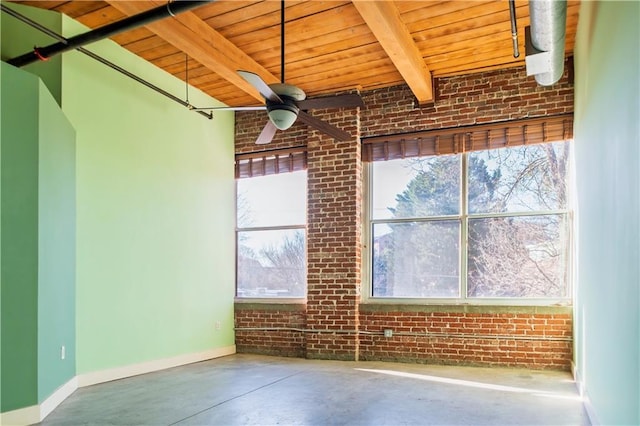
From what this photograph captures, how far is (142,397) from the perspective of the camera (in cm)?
437

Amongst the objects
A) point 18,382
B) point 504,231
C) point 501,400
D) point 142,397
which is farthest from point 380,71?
point 18,382

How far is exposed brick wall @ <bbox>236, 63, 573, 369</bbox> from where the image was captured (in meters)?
5.61

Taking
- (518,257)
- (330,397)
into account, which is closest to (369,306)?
(518,257)

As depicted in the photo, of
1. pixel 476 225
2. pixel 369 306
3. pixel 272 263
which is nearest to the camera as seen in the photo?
pixel 476 225

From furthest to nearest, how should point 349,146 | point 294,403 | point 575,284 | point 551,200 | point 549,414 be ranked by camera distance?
point 349,146
point 551,200
point 575,284
point 294,403
point 549,414

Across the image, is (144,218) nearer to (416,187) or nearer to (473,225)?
(416,187)

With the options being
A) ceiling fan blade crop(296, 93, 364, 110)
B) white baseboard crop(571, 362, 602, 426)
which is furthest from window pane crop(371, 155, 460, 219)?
ceiling fan blade crop(296, 93, 364, 110)

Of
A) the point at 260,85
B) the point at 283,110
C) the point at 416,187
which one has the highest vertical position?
the point at 260,85

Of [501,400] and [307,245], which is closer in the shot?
[501,400]

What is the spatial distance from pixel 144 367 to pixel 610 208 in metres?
4.74

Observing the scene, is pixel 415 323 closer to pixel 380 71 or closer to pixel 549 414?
pixel 549 414

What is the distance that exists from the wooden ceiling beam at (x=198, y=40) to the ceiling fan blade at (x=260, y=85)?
1.47 metres

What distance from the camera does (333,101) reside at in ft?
12.9

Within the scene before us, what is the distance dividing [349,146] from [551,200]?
2.49 meters
